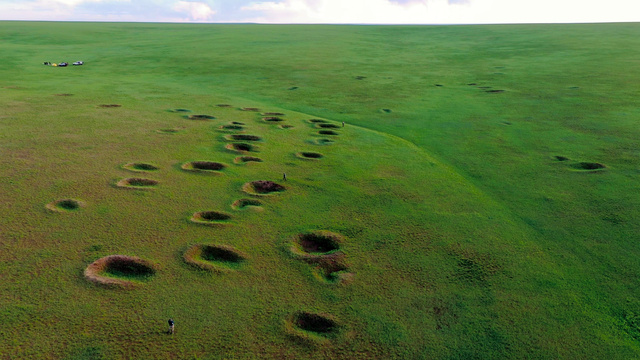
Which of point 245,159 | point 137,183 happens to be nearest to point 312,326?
point 137,183

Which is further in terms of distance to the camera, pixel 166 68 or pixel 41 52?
pixel 41 52

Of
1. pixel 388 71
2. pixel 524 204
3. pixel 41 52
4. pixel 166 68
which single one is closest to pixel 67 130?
pixel 524 204

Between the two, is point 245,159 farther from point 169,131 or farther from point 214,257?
point 214,257

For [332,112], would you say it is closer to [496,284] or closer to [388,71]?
[496,284]

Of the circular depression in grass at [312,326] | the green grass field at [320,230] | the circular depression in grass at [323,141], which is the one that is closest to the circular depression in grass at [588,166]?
the green grass field at [320,230]

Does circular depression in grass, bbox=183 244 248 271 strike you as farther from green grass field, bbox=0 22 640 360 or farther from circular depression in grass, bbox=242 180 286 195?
circular depression in grass, bbox=242 180 286 195
